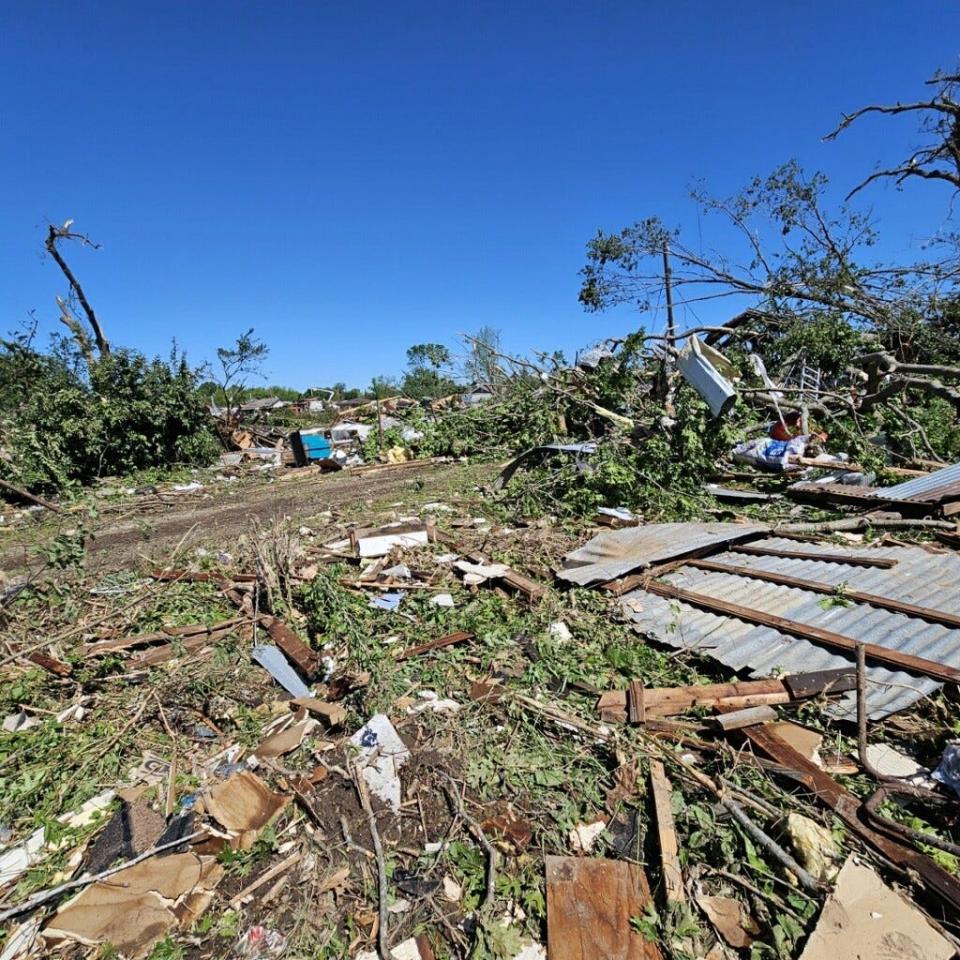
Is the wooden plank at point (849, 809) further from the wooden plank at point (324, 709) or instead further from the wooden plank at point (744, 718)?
the wooden plank at point (324, 709)

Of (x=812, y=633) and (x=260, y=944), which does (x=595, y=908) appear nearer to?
(x=260, y=944)

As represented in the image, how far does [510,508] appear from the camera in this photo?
7.70m

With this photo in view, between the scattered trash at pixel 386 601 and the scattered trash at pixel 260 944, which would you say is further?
the scattered trash at pixel 386 601

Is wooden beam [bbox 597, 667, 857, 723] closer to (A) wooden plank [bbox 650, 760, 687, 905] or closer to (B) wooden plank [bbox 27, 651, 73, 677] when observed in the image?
(A) wooden plank [bbox 650, 760, 687, 905]

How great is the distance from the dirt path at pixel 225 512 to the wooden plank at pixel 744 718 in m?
4.92

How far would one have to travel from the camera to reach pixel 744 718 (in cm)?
Answer: 288

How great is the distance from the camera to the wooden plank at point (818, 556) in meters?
4.48

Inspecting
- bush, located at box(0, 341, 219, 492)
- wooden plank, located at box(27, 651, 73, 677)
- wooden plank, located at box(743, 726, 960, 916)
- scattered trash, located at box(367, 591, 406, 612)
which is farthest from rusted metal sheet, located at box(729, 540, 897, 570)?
bush, located at box(0, 341, 219, 492)

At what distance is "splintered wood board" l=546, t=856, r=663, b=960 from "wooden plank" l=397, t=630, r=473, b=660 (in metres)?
1.90

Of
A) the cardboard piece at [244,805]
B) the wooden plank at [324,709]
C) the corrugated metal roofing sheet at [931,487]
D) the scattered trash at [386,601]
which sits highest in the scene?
the corrugated metal roofing sheet at [931,487]

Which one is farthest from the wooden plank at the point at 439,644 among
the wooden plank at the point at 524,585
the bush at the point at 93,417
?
the bush at the point at 93,417

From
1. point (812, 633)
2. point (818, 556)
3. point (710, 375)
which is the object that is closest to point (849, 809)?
point (812, 633)

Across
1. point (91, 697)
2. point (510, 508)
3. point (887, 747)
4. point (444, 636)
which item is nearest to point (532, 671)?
point (444, 636)

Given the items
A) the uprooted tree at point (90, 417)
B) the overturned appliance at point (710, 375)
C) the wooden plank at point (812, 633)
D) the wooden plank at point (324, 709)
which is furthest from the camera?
the uprooted tree at point (90, 417)
